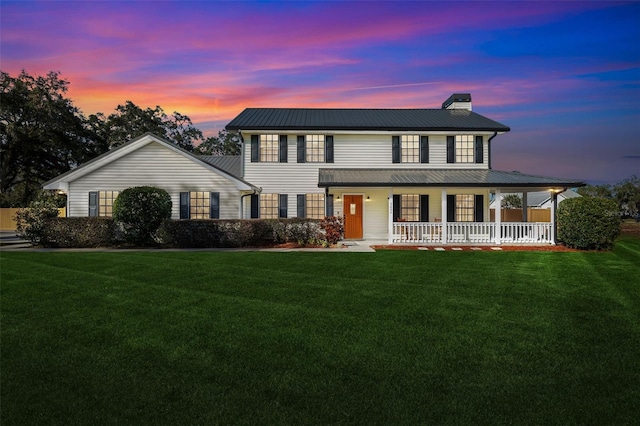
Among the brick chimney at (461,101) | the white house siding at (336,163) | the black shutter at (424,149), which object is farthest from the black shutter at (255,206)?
the brick chimney at (461,101)

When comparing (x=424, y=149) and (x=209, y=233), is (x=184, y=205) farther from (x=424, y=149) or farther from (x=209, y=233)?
(x=424, y=149)

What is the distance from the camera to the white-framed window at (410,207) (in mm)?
21766

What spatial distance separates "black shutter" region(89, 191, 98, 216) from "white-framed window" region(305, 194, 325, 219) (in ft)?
34.5

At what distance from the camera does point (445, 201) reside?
1850 cm

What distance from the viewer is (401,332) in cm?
564

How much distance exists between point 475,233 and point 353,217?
6.14m

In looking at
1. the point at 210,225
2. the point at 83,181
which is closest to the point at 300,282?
the point at 210,225

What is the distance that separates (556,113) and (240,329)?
81.7 feet

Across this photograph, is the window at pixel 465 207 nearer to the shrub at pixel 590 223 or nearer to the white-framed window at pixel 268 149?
the shrub at pixel 590 223

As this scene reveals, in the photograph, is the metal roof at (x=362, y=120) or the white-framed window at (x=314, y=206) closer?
the white-framed window at (x=314, y=206)

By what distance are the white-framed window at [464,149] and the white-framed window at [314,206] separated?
8070mm

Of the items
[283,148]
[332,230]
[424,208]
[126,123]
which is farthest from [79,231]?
[126,123]

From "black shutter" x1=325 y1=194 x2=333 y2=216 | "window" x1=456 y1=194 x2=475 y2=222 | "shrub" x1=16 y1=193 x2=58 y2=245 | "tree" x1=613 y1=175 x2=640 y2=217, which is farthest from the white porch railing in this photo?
"tree" x1=613 y1=175 x2=640 y2=217

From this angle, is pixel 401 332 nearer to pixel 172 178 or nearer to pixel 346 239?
pixel 346 239
